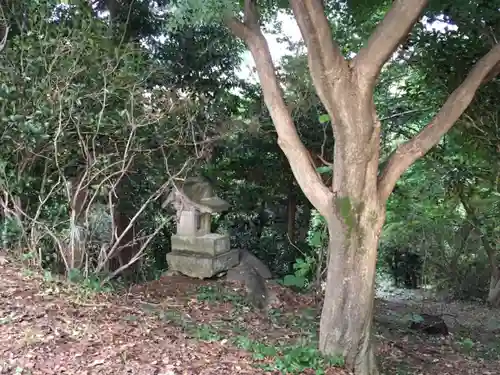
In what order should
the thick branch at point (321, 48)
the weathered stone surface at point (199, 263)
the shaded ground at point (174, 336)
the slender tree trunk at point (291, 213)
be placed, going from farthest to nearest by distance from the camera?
the slender tree trunk at point (291, 213) < the weathered stone surface at point (199, 263) < the thick branch at point (321, 48) < the shaded ground at point (174, 336)

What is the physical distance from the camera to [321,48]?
3.76m

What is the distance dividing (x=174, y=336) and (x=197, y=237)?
2.42 m

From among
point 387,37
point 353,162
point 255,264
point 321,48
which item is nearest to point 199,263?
point 255,264

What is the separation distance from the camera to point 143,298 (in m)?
5.25

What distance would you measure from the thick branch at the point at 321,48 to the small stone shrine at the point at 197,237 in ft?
9.36

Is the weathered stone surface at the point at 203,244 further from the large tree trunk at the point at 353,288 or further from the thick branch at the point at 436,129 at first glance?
the thick branch at the point at 436,129

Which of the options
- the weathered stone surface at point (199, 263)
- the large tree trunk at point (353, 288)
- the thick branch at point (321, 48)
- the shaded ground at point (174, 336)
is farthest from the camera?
the weathered stone surface at point (199, 263)

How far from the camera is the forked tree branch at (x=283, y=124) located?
4.02 meters

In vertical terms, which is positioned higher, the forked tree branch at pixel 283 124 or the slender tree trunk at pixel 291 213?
the forked tree branch at pixel 283 124

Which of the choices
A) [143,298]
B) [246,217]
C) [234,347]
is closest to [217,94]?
[246,217]

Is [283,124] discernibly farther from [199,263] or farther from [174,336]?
[199,263]

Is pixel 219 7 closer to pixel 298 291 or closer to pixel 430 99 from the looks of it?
pixel 430 99

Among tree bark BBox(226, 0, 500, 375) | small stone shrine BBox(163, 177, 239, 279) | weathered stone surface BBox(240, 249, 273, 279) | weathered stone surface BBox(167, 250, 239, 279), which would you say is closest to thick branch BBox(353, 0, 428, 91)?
tree bark BBox(226, 0, 500, 375)

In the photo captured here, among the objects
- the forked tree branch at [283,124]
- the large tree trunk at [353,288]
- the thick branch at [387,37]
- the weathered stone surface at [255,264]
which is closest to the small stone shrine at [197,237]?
the weathered stone surface at [255,264]
